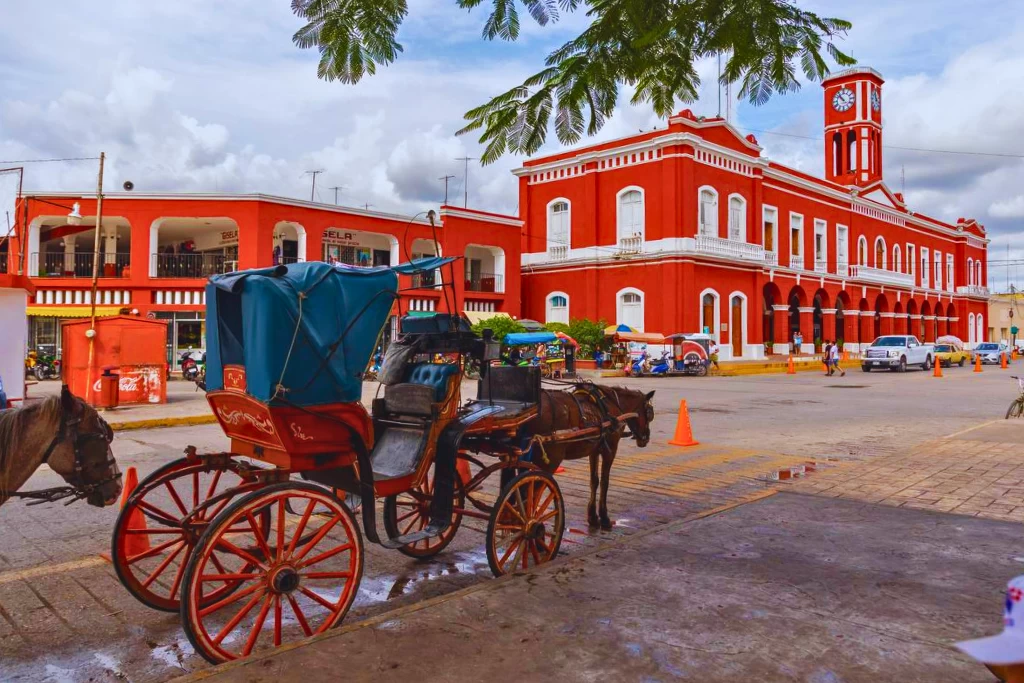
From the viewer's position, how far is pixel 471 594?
172 inches

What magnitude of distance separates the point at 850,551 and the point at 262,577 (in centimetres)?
410

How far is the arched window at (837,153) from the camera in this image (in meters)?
51.2

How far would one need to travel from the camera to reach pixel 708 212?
34.9 metres

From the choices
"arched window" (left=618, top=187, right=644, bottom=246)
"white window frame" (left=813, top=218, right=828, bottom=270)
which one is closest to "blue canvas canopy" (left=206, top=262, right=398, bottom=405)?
"arched window" (left=618, top=187, right=644, bottom=246)

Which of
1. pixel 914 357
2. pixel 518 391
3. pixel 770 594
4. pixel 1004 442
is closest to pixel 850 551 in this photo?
pixel 770 594

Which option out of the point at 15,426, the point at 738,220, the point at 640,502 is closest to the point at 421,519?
the point at 640,502

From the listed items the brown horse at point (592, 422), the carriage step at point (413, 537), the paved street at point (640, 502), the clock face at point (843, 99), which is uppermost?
the clock face at point (843, 99)

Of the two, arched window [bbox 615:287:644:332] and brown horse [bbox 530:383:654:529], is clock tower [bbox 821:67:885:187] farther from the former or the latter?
brown horse [bbox 530:383:654:529]

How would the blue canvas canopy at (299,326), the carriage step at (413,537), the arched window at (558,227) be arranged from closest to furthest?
1. the blue canvas canopy at (299,326)
2. the carriage step at (413,537)
3. the arched window at (558,227)

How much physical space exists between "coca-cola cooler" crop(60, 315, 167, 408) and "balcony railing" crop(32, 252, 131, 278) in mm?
14262

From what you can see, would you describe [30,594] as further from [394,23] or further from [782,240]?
[782,240]

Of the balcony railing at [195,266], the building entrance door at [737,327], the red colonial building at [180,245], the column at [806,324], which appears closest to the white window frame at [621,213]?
the building entrance door at [737,327]

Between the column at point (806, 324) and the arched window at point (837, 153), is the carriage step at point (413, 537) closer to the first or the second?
the column at point (806, 324)

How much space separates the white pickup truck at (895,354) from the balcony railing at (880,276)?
10099 mm
